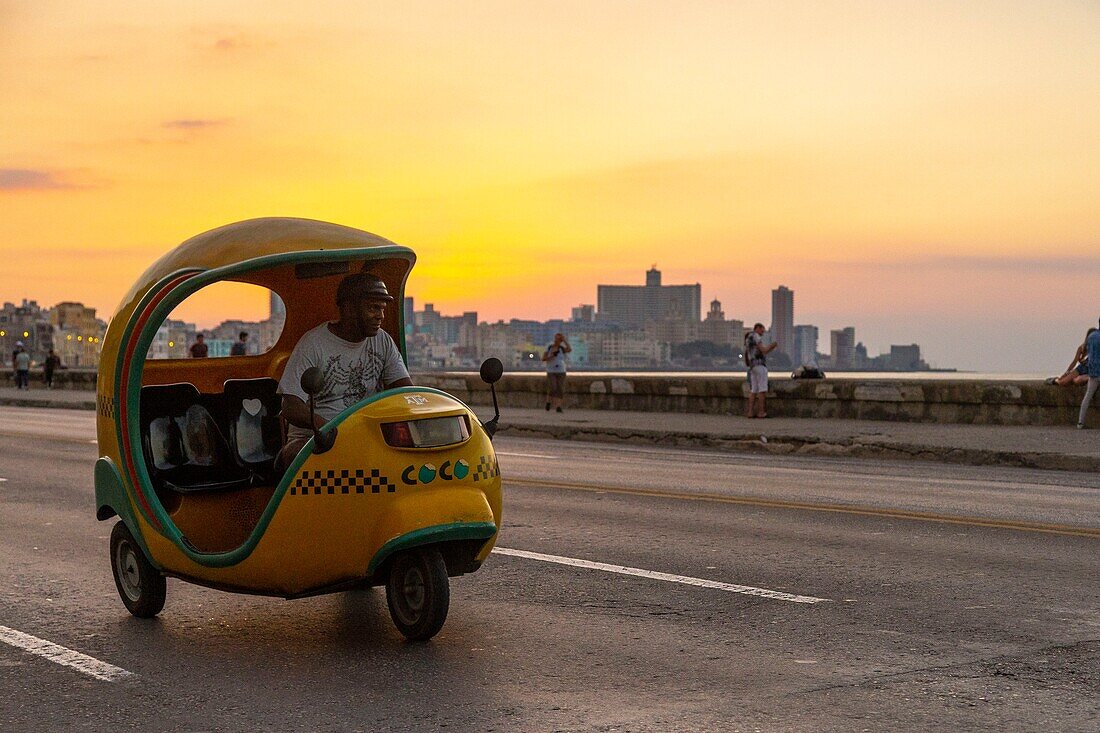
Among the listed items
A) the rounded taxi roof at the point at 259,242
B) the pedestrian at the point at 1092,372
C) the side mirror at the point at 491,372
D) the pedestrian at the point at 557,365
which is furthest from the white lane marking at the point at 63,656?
the pedestrian at the point at 557,365

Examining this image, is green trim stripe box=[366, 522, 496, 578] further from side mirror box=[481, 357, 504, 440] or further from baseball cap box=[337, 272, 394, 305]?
baseball cap box=[337, 272, 394, 305]

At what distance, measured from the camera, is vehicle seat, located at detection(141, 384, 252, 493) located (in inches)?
302

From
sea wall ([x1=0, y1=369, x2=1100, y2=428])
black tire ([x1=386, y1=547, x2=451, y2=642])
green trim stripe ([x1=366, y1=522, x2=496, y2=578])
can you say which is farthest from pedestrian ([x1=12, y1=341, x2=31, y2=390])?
green trim stripe ([x1=366, y1=522, x2=496, y2=578])

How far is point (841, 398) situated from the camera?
24.7m

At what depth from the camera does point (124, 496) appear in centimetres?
722

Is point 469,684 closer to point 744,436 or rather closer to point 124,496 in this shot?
point 124,496

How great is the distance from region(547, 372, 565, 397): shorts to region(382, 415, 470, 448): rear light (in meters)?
21.6

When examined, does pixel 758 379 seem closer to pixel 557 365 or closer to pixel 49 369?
pixel 557 365

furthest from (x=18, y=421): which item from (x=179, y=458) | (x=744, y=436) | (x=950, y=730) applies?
(x=950, y=730)

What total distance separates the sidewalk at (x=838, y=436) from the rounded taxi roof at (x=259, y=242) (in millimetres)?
12529

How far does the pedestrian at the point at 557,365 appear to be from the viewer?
91.3 feet

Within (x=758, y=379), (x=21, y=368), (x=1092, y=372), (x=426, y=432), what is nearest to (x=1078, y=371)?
(x=1092, y=372)

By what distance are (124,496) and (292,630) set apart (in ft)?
3.89

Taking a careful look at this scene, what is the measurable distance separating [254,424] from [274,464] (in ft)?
3.18
